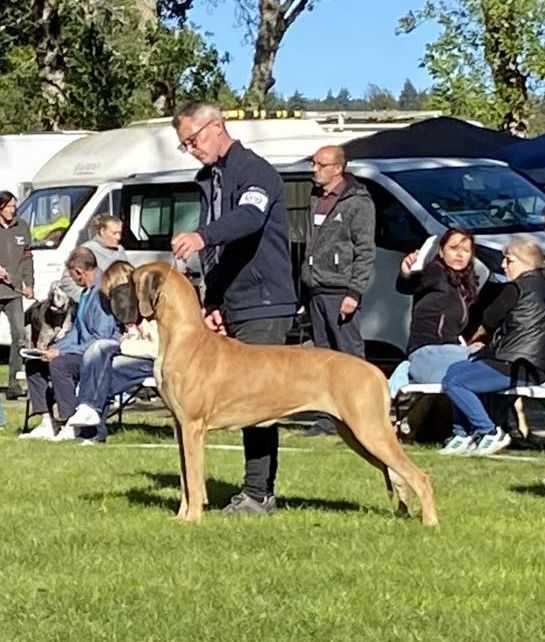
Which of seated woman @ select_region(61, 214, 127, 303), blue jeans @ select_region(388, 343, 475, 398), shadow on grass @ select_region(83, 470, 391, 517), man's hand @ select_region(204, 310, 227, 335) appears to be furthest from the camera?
seated woman @ select_region(61, 214, 127, 303)

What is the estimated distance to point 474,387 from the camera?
11023 millimetres

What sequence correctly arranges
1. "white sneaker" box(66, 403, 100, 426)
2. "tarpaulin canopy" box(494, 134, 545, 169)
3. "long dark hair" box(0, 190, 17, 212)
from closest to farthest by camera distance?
"white sneaker" box(66, 403, 100, 426), "long dark hair" box(0, 190, 17, 212), "tarpaulin canopy" box(494, 134, 545, 169)

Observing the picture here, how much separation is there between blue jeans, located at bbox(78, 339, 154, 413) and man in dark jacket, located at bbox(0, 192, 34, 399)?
4179mm

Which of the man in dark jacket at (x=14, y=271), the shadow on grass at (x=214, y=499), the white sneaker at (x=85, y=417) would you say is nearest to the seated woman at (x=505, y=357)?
the shadow on grass at (x=214, y=499)

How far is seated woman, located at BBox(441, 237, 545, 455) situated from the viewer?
10789 millimetres

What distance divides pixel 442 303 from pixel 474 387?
1.00 metres

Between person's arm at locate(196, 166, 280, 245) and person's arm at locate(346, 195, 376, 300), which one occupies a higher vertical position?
person's arm at locate(196, 166, 280, 245)

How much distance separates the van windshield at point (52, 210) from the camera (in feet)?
60.7

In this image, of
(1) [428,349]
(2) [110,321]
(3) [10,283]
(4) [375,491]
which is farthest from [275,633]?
(3) [10,283]

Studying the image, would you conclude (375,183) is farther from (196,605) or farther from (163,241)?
(196,605)

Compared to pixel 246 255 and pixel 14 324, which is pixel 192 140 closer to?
pixel 246 255

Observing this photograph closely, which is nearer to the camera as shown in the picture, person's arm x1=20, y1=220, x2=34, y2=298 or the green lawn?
the green lawn

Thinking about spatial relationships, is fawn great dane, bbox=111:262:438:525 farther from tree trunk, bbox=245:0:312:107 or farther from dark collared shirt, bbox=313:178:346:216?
tree trunk, bbox=245:0:312:107

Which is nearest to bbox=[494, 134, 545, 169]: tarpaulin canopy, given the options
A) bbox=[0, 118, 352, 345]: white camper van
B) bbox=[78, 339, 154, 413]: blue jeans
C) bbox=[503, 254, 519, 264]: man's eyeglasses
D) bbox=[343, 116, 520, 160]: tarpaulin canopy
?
bbox=[343, 116, 520, 160]: tarpaulin canopy
